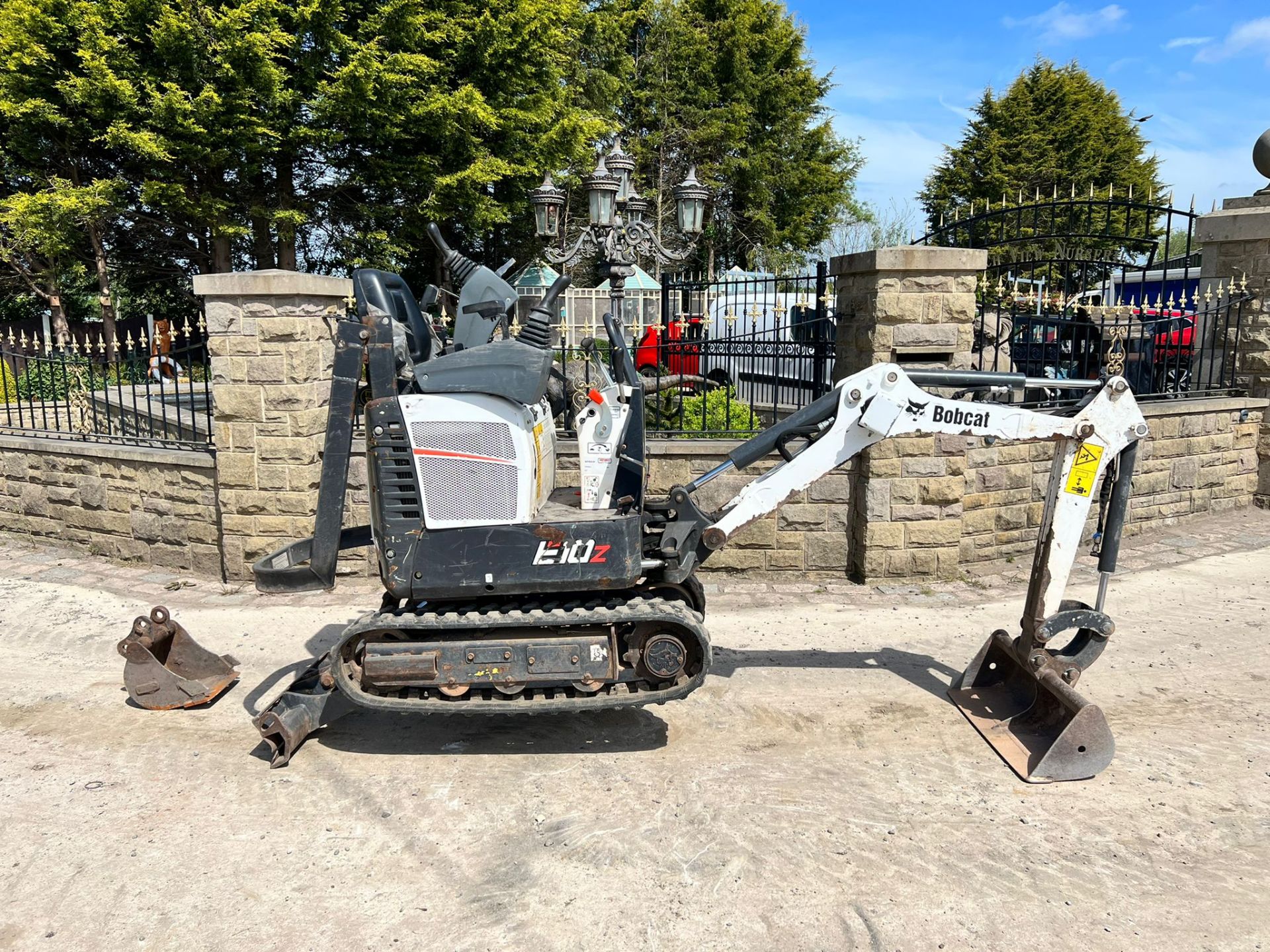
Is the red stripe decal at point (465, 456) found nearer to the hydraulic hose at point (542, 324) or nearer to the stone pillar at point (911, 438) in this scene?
the hydraulic hose at point (542, 324)

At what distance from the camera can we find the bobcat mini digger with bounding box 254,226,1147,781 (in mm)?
4094

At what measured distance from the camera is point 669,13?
33562 millimetres

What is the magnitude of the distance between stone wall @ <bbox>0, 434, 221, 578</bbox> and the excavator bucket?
8.53 feet

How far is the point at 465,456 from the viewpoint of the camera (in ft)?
13.5

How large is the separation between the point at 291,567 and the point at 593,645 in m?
1.70

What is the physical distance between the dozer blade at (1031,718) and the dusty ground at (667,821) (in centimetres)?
12

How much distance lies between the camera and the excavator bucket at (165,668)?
493cm

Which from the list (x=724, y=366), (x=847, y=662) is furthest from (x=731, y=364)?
(x=847, y=662)

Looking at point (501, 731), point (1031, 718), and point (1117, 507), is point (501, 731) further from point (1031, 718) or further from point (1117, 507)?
point (1117, 507)

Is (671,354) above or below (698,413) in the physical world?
above

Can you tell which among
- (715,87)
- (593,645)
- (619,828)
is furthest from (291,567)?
(715,87)

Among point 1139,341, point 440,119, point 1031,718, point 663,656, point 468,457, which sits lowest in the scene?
point 1031,718

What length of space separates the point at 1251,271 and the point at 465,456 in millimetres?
9665

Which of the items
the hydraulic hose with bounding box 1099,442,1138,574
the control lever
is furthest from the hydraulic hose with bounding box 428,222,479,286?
the hydraulic hose with bounding box 1099,442,1138,574
